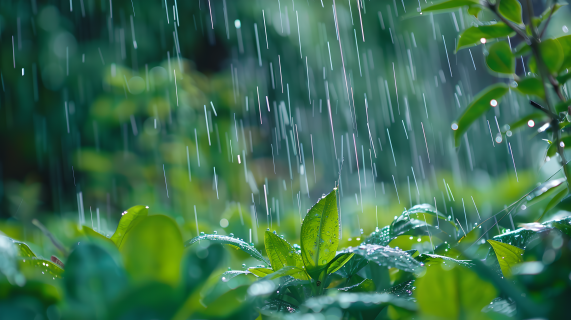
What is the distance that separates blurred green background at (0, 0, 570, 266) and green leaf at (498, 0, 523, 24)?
0.55 m

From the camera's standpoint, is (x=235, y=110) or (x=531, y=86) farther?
(x=235, y=110)

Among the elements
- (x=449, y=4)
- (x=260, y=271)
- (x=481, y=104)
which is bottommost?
(x=260, y=271)

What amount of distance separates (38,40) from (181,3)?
96 cm

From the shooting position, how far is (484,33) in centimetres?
40

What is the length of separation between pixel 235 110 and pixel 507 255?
2.18 meters

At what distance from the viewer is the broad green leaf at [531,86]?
344mm

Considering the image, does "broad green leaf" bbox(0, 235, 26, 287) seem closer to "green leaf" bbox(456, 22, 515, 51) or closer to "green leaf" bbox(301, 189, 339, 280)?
"green leaf" bbox(301, 189, 339, 280)

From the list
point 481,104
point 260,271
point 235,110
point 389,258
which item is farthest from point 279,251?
point 235,110

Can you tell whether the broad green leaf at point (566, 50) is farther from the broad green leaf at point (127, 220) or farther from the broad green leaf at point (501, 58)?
the broad green leaf at point (127, 220)

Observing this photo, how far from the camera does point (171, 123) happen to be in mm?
1935

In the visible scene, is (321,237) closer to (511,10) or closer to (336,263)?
(336,263)

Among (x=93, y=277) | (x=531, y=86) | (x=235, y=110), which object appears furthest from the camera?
(x=235, y=110)

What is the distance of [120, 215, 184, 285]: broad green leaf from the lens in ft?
0.81

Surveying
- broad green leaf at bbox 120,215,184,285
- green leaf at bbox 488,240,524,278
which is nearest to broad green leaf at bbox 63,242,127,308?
broad green leaf at bbox 120,215,184,285
